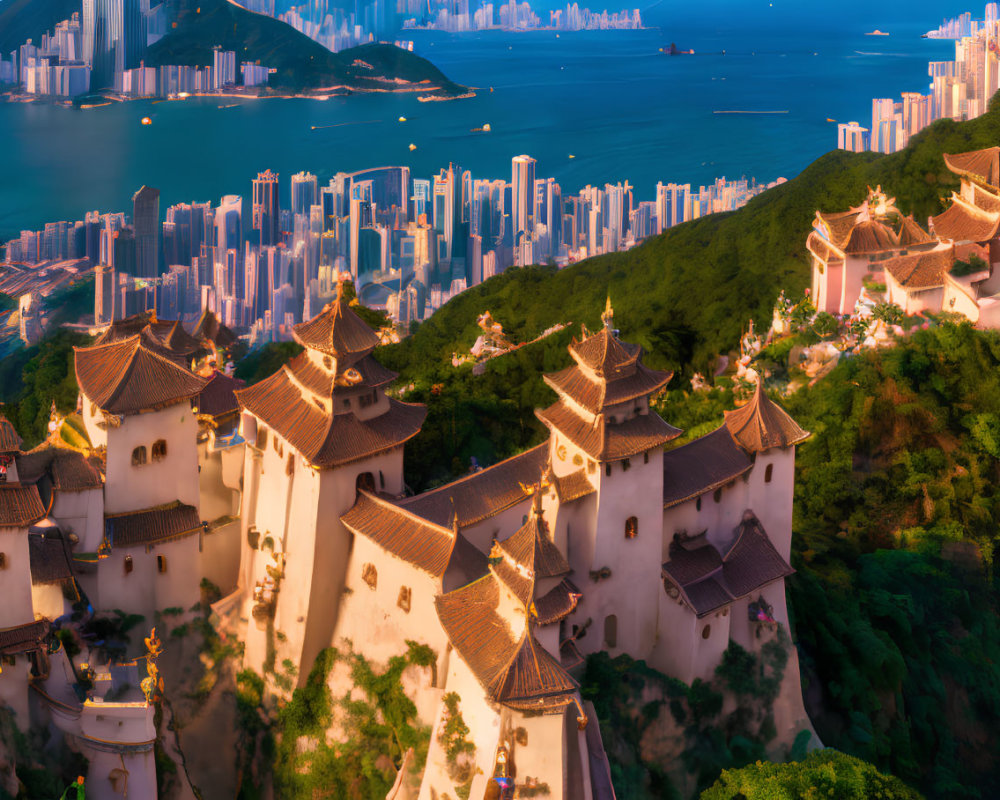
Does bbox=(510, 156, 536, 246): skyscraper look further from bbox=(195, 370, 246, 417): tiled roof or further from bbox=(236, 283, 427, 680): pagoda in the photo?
bbox=(236, 283, 427, 680): pagoda

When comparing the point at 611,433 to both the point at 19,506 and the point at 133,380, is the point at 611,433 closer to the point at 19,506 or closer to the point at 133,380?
the point at 133,380

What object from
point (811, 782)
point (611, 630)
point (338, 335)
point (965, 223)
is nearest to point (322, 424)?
point (338, 335)

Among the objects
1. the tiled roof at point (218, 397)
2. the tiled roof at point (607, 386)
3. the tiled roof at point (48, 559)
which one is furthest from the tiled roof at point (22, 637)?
the tiled roof at point (607, 386)

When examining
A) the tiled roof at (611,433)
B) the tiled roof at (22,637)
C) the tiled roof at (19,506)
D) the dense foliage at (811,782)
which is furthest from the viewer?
the tiled roof at (611,433)

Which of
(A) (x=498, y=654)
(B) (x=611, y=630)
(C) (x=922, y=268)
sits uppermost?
(C) (x=922, y=268)

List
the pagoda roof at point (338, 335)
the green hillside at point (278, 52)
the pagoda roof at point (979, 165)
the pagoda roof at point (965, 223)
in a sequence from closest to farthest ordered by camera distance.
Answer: the pagoda roof at point (338, 335) → the pagoda roof at point (965, 223) → the pagoda roof at point (979, 165) → the green hillside at point (278, 52)

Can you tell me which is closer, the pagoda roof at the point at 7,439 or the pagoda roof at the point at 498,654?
the pagoda roof at the point at 498,654

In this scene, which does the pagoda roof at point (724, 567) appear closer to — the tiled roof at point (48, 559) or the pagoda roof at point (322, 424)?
the pagoda roof at point (322, 424)
